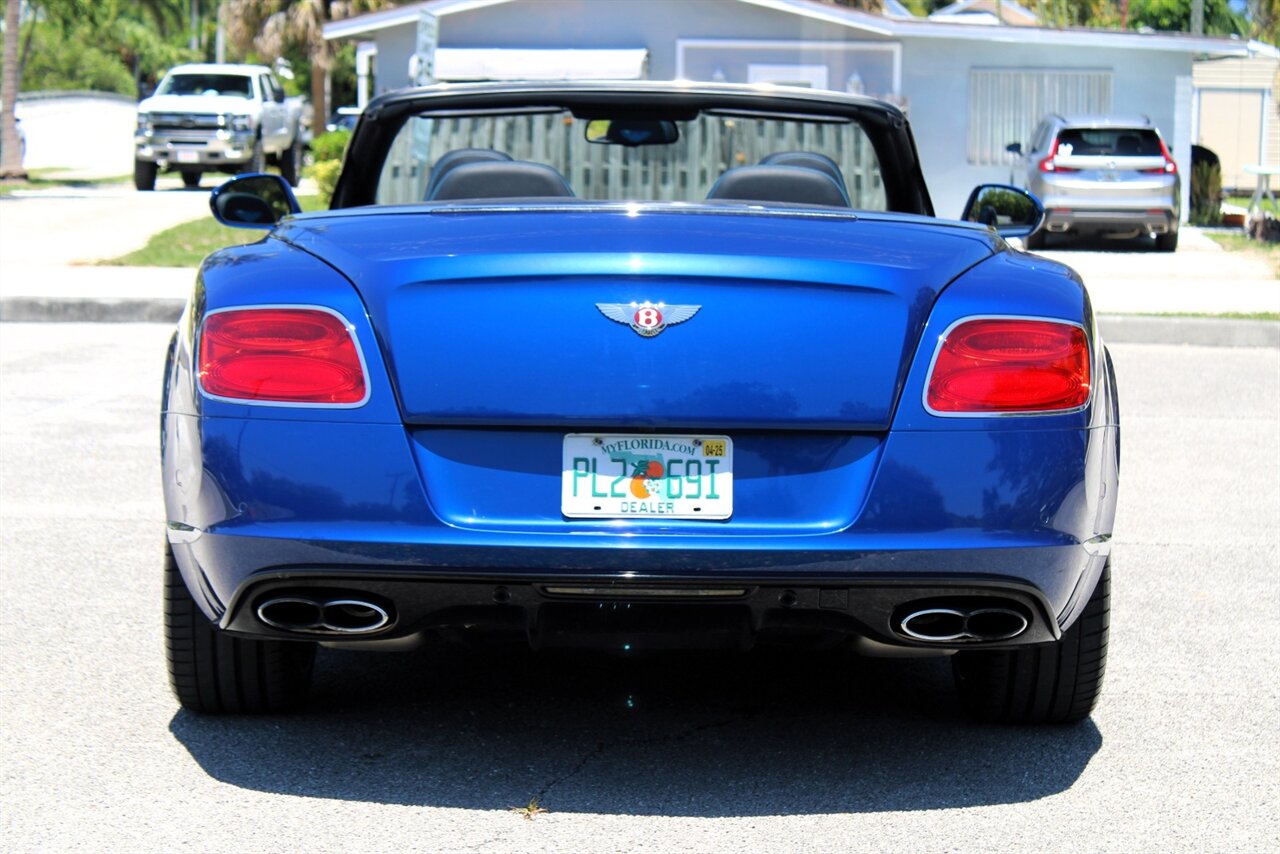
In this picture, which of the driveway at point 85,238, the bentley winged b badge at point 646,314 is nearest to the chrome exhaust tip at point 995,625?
the bentley winged b badge at point 646,314

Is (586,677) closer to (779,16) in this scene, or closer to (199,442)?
(199,442)

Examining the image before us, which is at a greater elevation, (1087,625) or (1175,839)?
(1087,625)

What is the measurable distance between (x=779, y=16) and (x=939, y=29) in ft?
7.52

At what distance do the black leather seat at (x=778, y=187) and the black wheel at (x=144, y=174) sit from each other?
24540 millimetres

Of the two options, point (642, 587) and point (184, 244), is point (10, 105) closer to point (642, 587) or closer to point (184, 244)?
point (184, 244)

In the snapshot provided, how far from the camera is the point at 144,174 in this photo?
2805 cm

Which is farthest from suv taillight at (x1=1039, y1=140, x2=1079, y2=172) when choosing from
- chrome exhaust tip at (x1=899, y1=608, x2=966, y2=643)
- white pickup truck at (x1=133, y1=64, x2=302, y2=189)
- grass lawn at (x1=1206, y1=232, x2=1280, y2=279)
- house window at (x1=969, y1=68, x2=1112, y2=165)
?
chrome exhaust tip at (x1=899, y1=608, x2=966, y2=643)

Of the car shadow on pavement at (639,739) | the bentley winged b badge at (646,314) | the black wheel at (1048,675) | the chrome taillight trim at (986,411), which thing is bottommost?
the car shadow on pavement at (639,739)

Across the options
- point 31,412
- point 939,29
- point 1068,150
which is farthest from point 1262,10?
point 31,412

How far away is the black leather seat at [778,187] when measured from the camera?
4680mm

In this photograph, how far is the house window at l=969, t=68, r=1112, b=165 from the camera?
26969 mm

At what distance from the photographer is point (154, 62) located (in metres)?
83.6

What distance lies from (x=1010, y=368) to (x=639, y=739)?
1175 millimetres

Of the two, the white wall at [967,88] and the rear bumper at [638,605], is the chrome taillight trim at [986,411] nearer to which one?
the rear bumper at [638,605]
